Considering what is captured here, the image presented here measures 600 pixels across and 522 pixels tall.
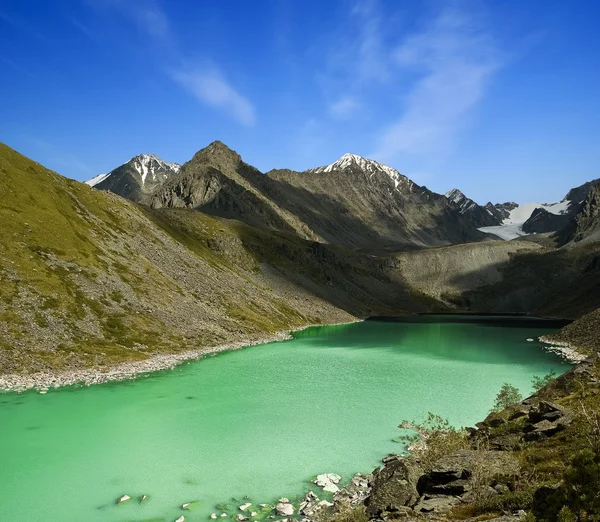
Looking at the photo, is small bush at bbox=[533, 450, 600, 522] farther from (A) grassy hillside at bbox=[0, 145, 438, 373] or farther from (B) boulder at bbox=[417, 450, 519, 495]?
(A) grassy hillside at bbox=[0, 145, 438, 373]

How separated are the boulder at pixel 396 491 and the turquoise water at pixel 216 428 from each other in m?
6.51

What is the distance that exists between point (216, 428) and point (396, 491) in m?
21.4

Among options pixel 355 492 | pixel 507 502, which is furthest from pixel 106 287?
pixel 507 502

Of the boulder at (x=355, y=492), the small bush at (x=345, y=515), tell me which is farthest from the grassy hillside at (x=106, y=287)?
the small bush at (x=345, y=515)

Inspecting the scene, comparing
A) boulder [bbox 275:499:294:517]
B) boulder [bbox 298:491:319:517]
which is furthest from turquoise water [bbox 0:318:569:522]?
boulder [bbox 275:499:294:517]

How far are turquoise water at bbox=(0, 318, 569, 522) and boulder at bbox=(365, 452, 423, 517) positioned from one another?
651 centimetres

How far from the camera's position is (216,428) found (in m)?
37.1

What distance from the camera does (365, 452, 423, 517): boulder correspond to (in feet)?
60.1

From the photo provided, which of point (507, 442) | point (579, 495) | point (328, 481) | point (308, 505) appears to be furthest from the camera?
point (328, 481)

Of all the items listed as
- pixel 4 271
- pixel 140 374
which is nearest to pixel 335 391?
pixel 140 374

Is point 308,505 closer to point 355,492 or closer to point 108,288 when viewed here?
point 355,492

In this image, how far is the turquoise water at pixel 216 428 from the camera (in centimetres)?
2505

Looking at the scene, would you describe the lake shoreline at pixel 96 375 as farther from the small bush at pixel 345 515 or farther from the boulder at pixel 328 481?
the small bush at pixel 345 515

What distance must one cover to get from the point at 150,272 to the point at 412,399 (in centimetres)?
6935
